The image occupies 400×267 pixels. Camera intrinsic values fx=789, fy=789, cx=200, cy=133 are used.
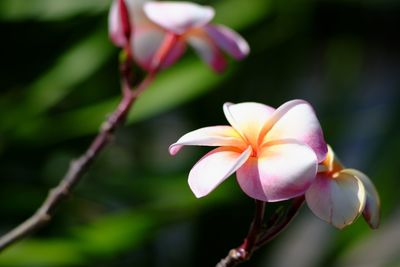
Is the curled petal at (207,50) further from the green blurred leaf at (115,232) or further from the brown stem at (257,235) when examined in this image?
the green blurred leaf at (115,232)

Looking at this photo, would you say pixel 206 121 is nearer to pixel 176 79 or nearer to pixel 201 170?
pixel 176 79

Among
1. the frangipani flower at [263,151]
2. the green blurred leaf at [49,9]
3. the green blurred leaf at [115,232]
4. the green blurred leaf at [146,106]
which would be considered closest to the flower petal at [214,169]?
the frangipani flower at [263,151]

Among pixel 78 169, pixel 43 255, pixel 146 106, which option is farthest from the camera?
pixel 146 106

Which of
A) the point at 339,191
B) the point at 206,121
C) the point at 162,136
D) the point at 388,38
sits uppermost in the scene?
the point at 339,191

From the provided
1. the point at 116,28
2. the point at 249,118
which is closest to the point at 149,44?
the point at 116,28

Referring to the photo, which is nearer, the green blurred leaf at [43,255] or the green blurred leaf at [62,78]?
the green blurred leaf at [43,255]

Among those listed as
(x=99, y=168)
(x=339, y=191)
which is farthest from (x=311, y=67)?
(x=339, y=191)

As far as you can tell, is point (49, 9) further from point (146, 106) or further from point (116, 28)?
point (116, 28)
